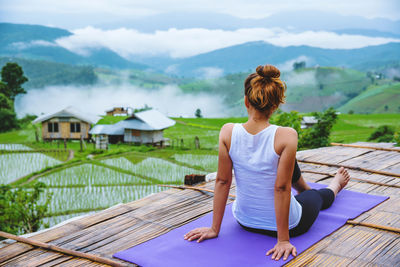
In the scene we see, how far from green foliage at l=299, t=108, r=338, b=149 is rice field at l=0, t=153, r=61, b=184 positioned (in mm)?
7749

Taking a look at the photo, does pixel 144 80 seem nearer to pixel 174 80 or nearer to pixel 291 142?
pixel 174 80

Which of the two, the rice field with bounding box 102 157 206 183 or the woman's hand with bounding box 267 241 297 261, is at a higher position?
the woman's hand with bounding box 267 241 297 261

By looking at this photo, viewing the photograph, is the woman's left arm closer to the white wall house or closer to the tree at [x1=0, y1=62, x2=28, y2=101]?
the white wall house

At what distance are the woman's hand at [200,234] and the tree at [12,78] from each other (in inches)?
1115

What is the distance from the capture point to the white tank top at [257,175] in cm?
233

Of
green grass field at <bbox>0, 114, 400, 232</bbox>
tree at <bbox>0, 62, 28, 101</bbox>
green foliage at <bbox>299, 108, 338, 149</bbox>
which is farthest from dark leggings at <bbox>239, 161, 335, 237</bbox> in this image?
tree at <bbox>0, 62, 28, 101</bbox>

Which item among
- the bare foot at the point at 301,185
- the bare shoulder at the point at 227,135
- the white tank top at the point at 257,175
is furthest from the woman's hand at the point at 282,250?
the bare foot at the point at 301,185

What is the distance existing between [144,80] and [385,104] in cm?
5855

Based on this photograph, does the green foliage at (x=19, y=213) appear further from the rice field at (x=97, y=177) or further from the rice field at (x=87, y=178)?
the rice field at (x=87, y=178)

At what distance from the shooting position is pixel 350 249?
2.45 metres

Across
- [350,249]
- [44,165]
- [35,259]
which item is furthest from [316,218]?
[44,165]

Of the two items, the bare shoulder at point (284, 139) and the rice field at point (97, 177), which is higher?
the bare shoulder at point (284, 139)

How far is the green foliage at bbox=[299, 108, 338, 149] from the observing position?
9195 mm

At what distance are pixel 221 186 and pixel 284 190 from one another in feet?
1.47
